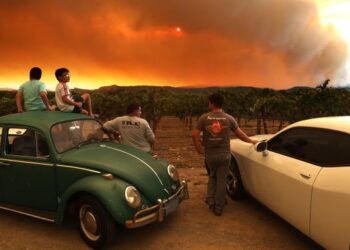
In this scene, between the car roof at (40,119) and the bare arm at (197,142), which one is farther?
the bare arm at (197,142)

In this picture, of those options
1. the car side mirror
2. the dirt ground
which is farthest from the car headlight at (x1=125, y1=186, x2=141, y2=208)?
the car side mirror

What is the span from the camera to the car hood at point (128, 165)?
16.2 feet

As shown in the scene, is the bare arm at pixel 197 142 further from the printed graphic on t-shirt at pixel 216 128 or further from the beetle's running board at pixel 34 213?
the beetle's running board at pixel 34 213

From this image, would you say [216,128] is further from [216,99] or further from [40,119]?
[40,119]

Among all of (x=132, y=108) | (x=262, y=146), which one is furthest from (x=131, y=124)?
(x=262, y=146)

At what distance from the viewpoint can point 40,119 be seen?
563 centimetres

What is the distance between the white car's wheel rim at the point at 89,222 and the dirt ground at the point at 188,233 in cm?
20

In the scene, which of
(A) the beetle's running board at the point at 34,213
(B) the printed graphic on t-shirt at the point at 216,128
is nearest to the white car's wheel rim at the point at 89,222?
(A) the beetle's running board at the point at 34,213

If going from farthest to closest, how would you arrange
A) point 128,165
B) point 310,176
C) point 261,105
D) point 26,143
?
point 261,105 → point 26,143 → point 128,165 → point 310,176

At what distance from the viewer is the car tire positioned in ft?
15.4

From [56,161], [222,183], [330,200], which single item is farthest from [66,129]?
[330,200]

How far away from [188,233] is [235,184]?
1638 mm

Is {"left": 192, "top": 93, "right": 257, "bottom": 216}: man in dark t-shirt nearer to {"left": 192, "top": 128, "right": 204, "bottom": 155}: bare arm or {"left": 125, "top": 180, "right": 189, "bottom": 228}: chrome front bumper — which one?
{"left": 192, "top": 128, "right": 204, "bottom": 155}: bare arm

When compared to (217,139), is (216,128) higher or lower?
higher
